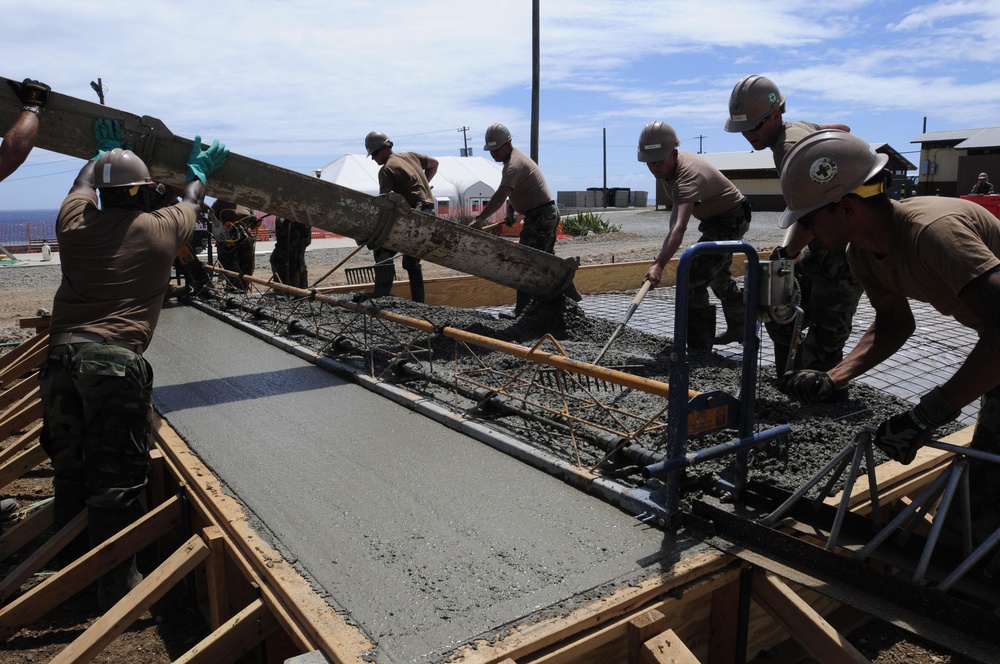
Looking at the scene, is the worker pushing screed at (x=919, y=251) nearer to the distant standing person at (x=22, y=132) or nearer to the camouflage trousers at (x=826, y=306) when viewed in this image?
the camouflage trousers at (x=826, y=306)

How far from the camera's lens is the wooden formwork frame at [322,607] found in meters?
→ 2.06

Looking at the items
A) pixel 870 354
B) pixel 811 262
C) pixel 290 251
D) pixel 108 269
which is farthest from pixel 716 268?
pixel 290 251

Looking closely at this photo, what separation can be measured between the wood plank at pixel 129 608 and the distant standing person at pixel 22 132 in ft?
5.52

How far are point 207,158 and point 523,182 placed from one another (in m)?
2.85

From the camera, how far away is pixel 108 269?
Answer: 310 centimetres

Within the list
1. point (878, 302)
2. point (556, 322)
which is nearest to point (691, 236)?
point (556, 322)

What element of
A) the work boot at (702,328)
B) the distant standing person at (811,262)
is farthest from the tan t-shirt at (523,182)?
the distant standing person at (811,262)

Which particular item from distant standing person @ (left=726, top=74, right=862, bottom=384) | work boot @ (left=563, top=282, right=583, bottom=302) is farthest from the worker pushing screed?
work boot @ (left=563, top=282, right=583, bottom=302)

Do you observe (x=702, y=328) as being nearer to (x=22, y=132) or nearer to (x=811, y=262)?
(x=811, y=262)

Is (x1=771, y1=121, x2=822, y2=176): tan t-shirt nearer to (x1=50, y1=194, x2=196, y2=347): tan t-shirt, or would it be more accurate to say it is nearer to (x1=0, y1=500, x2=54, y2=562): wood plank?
(x1=50, y1=194, x2=196, y2=347): tan t-shirt

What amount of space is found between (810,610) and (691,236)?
17.7 metres

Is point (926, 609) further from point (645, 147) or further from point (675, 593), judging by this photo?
point (645, 147)

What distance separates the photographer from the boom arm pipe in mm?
4168

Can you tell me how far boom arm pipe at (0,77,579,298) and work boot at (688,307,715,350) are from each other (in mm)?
1147
